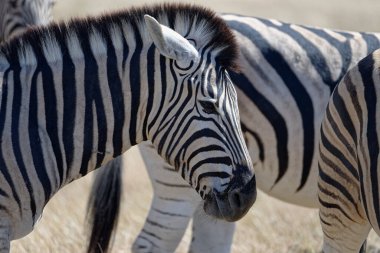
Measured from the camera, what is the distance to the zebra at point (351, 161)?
4543mm

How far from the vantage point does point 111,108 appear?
4863 millimetres

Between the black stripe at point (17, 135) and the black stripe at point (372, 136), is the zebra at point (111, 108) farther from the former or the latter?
the black stripe at point (372, 136)

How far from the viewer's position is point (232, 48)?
500 cm

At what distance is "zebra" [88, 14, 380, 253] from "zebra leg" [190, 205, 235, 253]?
1.50ft

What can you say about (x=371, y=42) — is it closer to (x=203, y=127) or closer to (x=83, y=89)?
(x=203, y=127)

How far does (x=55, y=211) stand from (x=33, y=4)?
1997 mm

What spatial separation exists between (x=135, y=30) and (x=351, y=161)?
1283mm

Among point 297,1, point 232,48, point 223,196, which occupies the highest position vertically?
point 232,48

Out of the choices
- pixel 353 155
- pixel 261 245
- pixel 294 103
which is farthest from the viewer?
pixel 261 245

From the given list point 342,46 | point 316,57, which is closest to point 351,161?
point 316,57

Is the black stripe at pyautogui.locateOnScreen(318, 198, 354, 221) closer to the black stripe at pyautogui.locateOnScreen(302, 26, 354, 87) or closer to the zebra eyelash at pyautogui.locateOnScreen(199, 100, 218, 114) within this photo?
the zebra eyelash at pyautogui.locateOnScreen(199, 100, 218, 114)

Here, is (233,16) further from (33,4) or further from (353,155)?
(353,155)

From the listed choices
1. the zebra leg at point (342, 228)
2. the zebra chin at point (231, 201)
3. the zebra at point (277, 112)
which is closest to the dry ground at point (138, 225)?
the zebra at point (277, 112)

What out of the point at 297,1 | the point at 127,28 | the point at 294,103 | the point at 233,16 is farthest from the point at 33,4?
the point at 297,1
